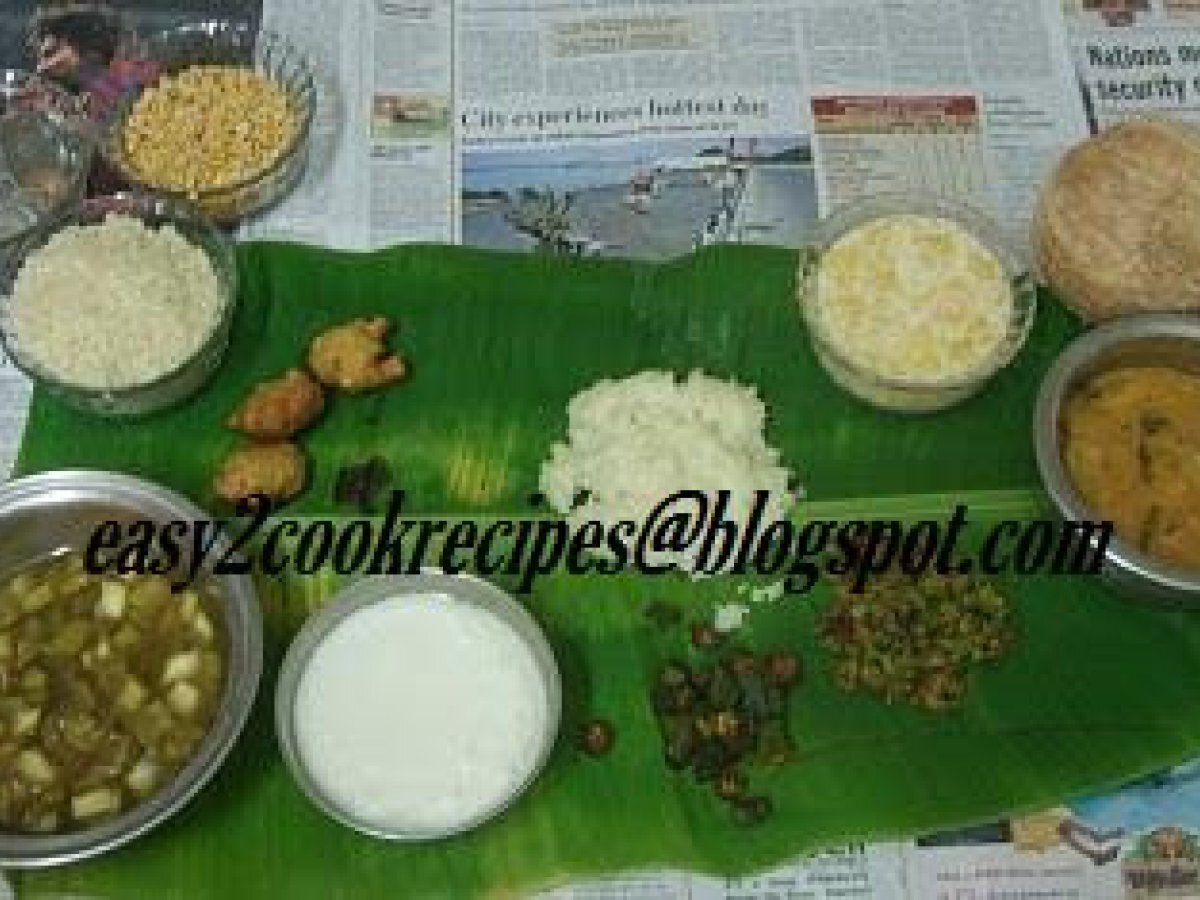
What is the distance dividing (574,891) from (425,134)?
3.32 feet

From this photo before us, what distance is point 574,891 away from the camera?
1.57 m

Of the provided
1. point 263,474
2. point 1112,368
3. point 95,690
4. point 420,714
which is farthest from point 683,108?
point 95,690

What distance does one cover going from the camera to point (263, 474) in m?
1.74

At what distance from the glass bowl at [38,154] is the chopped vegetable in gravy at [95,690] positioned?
22.2 inches

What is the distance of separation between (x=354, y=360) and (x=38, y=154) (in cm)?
58

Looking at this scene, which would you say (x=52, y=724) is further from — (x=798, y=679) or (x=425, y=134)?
(x=425, y=134)

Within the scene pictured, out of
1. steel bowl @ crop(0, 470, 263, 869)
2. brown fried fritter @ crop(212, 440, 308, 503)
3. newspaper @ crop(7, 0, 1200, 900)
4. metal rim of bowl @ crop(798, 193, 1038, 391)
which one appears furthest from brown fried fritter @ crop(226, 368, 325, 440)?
metal rim of bowl @ crop(798, 193, 1038, 391)

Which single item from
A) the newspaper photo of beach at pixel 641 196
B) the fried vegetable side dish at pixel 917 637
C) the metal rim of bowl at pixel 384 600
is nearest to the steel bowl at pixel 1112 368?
the fried vegetable side dish at pixel 917 637

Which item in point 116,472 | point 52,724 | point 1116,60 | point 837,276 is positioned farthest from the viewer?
point 1116,60

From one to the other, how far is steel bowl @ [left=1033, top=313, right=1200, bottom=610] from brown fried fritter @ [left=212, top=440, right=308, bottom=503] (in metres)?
0.82

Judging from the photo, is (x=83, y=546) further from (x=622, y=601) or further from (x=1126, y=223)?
(x=1126, y=223)

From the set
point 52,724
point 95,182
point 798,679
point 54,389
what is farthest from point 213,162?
point 798,679

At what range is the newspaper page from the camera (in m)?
2.10

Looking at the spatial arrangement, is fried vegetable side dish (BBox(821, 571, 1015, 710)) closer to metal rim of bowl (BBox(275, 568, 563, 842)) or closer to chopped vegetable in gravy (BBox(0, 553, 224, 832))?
metal rim of bowl (BBox(275, 568, 563, 842))
